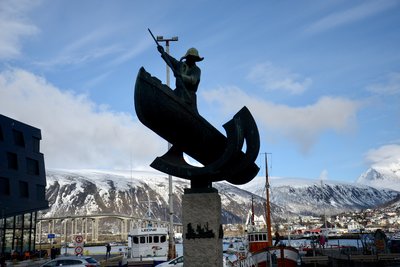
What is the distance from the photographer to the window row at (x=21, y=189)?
4378 cm

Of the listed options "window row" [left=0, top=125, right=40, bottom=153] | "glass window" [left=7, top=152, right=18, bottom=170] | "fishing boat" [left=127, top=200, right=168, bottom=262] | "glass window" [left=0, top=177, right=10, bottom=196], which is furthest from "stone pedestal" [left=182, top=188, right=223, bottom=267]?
"glass window" [left=7, top=152, right=18, bottom=170]

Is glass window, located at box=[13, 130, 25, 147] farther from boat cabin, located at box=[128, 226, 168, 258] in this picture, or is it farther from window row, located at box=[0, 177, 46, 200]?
boat cabin, located at box=[128, 226, 168, 258]

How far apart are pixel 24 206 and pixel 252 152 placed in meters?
42.4

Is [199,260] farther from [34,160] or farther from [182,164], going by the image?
[34,160]

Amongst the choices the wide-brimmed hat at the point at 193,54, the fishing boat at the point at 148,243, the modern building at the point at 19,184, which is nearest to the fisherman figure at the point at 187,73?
the wide-brimmed hat at the point at 193,54

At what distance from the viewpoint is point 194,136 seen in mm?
9352

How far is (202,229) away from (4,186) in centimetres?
3962

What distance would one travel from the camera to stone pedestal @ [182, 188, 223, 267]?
9.23 m

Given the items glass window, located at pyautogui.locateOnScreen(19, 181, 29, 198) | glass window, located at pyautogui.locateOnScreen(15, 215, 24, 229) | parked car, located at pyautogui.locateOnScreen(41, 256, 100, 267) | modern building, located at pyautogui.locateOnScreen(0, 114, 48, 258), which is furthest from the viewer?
glass window, located at pyautogui.locateOnScreen(19, 181, 29, 198)

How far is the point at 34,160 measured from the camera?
50.4m

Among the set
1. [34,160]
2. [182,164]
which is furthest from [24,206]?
[182,164]

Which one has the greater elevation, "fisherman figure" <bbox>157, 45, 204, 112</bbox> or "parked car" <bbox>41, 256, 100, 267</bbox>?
"fisherman figure" <bbox>157, 45, 204, 112</bbox>

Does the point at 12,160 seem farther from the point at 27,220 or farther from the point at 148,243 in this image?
the point at 148,243

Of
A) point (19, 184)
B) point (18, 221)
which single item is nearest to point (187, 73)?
point (19, 184)
